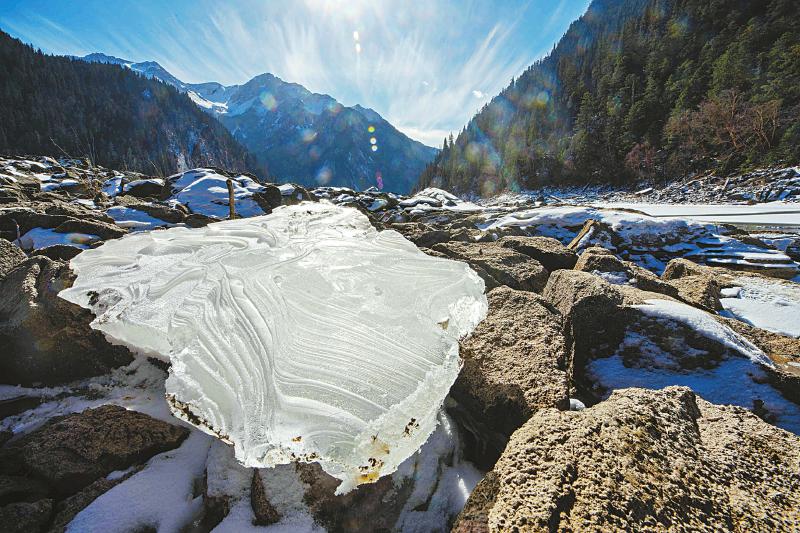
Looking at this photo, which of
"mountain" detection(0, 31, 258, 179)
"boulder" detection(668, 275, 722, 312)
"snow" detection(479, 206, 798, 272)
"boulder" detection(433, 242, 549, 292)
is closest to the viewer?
"boulder" detection(668, 275, 722, 312)

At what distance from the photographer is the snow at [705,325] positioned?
1837 mm

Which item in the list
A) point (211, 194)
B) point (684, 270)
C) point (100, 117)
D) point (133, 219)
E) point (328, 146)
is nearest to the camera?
point (684, 270)

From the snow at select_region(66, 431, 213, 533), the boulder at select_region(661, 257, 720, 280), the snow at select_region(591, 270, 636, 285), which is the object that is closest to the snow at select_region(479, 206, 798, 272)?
the boulder at select_region(661, 257, 720, 280)

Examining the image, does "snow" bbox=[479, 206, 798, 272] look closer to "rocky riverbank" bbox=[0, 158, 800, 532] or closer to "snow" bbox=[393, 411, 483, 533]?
"rocky riverbank" bbox=[0, 158, 800, 532]

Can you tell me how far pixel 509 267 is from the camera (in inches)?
133

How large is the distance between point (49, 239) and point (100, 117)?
10476 centimetres

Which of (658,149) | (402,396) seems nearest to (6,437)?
(402,396)

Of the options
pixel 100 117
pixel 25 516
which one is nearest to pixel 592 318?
pixel 25 516

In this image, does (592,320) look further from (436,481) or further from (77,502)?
(77,502)

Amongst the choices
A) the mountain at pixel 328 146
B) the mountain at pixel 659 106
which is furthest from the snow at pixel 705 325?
the mountain at pixel 328 146

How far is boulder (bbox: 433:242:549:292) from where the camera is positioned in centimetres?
321

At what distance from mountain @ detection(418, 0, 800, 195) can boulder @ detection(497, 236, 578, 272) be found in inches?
1045

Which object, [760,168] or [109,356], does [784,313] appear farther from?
[760,168]

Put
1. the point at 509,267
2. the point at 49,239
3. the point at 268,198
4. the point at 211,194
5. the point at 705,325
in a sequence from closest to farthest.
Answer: the point at 705,325 < the point at 509,267 < the point at 49,239 < the point at 211,194 < the point at 268,198
